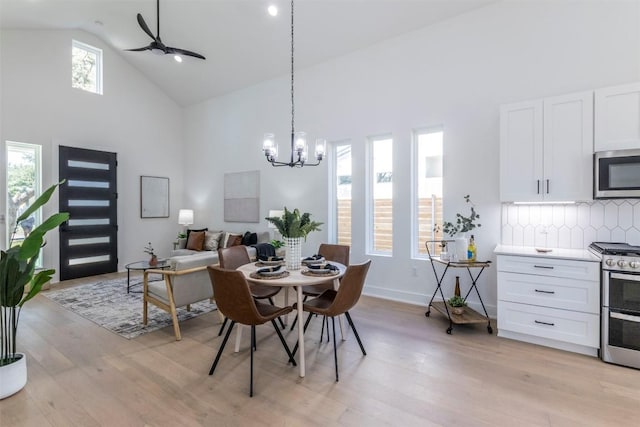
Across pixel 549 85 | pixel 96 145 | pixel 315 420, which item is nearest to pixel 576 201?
pixel 549 85

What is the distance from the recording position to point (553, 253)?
309 cm

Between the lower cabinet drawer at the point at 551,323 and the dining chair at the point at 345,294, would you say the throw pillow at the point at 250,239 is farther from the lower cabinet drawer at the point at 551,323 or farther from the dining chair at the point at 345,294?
the lower cabinet drawer at the point at 551,323

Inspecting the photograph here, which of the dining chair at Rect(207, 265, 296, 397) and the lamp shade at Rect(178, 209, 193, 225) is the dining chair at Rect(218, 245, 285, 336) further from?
the lamp shade at Rect(178, 209, 193, 225)

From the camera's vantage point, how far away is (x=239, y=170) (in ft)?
22.3

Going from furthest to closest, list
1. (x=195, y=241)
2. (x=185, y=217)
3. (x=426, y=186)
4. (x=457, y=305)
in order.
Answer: (x=185, y=217), (x=195, y=241), (x=426, y=186), (x=457, y=305)

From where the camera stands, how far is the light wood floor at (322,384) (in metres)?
2.02

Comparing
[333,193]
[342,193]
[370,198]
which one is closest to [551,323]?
[370,198]

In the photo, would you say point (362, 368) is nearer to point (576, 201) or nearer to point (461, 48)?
point (576, 201)

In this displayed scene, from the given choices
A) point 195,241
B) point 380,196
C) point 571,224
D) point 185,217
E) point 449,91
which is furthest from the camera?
point 185,217

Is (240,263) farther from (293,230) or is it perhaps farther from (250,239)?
(250,239)

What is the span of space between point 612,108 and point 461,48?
1.88m

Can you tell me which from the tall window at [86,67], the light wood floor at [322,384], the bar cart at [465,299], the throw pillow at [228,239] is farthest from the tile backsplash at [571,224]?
the tall window at [86,67]

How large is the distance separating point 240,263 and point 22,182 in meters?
4.80

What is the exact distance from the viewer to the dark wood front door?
5793 millimetres
